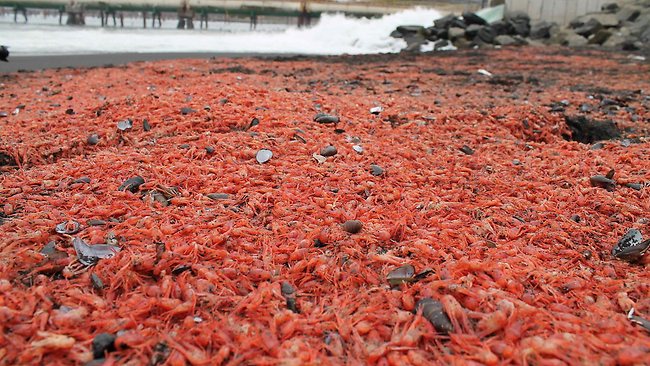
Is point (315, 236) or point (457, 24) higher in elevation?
point (457, 24)

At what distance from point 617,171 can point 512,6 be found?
23.5 metres

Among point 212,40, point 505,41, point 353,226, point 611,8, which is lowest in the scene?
point 353,226

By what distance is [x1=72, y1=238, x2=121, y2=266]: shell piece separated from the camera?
209 cm

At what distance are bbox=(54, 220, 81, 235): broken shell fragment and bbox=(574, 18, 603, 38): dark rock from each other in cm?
2092

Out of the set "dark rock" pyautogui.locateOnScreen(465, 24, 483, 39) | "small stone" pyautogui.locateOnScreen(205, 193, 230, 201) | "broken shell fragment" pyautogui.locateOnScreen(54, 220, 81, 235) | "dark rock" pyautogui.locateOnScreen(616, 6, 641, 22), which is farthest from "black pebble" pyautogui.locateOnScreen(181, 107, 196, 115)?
"dark rock" pyautogui.locateOnScreen(616, 6, 641, 22)

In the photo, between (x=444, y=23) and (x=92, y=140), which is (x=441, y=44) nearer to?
(x=444, y=23)

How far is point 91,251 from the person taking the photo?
7.03 ft

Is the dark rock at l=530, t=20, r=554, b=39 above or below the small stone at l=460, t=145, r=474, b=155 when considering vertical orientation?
above

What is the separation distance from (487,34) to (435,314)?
20.3m

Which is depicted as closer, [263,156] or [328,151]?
[263,156]

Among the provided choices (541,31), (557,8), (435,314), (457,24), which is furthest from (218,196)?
(557,8)

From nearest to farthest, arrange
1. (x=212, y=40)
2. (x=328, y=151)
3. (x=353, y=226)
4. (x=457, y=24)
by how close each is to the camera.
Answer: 1. (x=353, y=226)
2. (x=328, y=151)
3. (x=457, y=24)
4. (x=212, y=40)

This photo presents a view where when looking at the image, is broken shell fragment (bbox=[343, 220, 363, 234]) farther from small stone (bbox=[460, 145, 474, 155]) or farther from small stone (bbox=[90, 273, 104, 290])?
small stone (bbox=[460, 145, 474, 155])

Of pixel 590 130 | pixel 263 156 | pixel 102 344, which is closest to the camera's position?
pixel 102 344
